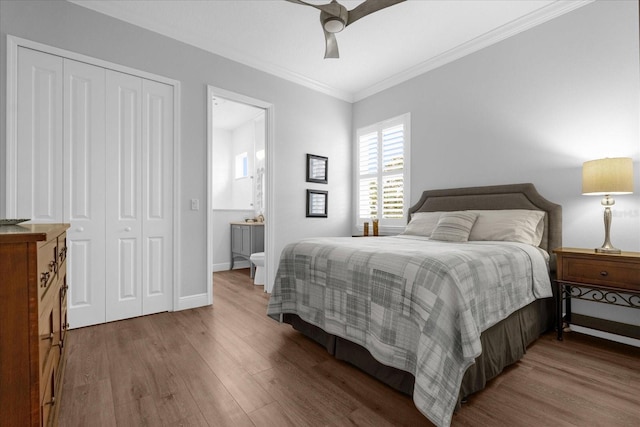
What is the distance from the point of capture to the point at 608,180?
2.26 m

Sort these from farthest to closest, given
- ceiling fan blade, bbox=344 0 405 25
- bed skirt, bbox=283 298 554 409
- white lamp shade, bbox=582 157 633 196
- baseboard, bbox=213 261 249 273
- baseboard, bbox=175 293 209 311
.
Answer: baseboard, bbox=213 261 249 273 < baseboard, bbox=175 293 209 311 < white lamp shade, bbox=582 157 633 196 < ceiling fan blade, bbox=344 0 405 25 < bed skirt, bbox=283 298 554 409

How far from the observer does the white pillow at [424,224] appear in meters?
3.27

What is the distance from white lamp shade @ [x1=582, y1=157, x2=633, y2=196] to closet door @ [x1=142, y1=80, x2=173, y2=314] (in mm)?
3714

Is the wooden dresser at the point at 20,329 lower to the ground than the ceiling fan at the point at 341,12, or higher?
lower

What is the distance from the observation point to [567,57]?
2787mm

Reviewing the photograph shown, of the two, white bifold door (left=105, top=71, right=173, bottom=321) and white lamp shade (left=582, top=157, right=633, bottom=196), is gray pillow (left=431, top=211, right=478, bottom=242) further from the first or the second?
white bifold door (left=105, top=71, right=173, bottom=321)

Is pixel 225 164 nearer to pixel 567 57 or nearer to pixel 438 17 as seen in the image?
pixel 438 17

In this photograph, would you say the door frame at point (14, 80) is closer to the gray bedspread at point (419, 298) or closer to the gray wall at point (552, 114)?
the gray bedspread at point (419, 298)

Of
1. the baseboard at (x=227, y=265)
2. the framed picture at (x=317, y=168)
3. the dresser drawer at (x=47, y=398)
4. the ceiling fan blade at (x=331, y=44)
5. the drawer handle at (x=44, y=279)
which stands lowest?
the baseboard at (x=227, y=265)

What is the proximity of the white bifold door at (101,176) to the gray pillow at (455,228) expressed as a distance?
2.69m

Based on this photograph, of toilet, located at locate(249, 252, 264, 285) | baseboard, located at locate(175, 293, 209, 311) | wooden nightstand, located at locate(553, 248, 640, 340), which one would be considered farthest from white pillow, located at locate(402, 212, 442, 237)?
baseboard, located at locate(175, 293, 209, 311)

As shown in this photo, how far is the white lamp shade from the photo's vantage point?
2230mm

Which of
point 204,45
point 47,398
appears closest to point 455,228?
point 47,398

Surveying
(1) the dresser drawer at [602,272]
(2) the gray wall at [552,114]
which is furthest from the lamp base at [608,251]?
(2) the gray wall at [552,114]
